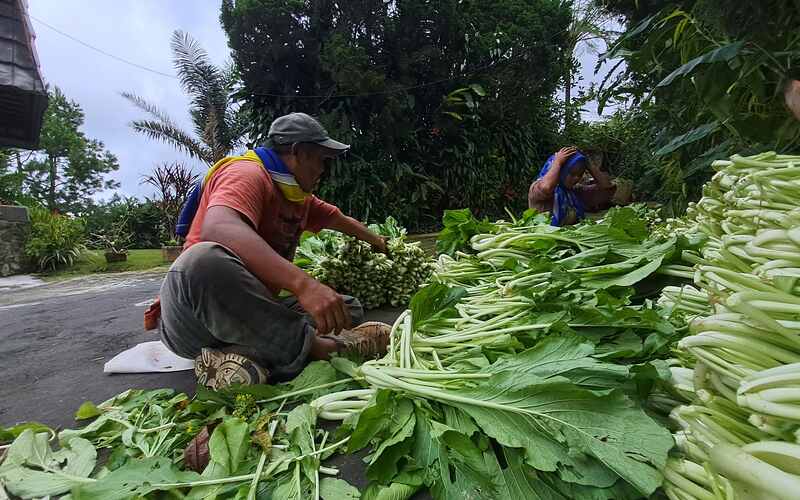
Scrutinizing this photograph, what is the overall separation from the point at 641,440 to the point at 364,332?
1574mm

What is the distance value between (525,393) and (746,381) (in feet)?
1.59

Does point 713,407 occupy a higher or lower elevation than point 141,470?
higher

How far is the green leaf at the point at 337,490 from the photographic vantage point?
1204 millimetres

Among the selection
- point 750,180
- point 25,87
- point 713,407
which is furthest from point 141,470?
point 25,87

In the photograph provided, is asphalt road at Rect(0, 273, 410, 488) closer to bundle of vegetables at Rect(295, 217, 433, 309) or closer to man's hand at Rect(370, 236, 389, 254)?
bundle of vegetables at Rect(295, 217, 433, 309)

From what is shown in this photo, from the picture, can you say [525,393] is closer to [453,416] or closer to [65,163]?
[453,416]

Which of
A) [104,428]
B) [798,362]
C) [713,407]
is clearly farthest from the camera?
[104,428]

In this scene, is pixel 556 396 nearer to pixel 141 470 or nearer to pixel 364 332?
pixel 141 470

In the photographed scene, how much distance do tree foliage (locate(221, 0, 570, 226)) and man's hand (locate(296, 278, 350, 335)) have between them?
7.77 m

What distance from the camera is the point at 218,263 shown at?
1.92m

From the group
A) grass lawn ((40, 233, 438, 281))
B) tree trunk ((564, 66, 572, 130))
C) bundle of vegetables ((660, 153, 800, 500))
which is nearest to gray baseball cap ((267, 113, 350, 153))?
bundle of vegetables ((660, 153, 800, 500))

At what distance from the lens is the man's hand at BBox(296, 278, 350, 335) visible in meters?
1.73

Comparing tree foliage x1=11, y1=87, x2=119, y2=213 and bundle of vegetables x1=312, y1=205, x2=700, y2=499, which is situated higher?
tree foliage x1=11, y1=87, x2=119, y2=213

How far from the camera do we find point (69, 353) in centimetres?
309
